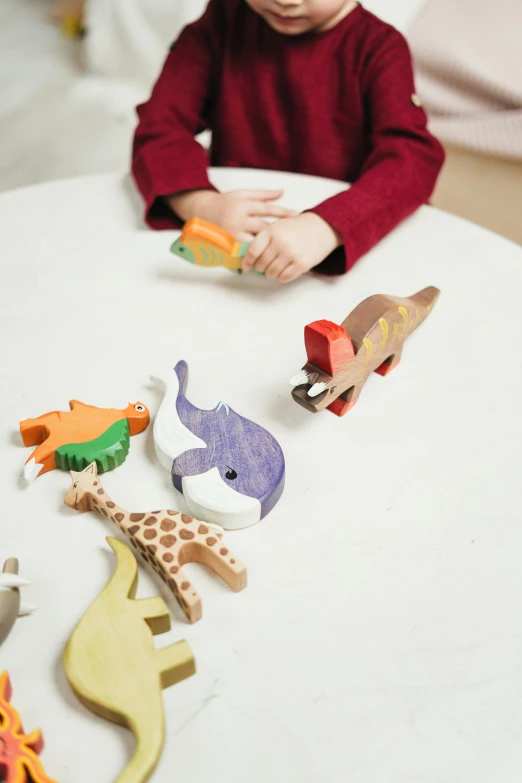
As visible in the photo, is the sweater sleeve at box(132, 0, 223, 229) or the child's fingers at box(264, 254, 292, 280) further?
the sweater sleeve at box(132, 0, 223, 229)

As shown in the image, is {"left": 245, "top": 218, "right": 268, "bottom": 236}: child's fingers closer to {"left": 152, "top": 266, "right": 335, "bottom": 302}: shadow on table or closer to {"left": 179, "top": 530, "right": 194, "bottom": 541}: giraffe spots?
{"left": 152, "top": 266, "right": 335, "bottom": 302}: shadow on table

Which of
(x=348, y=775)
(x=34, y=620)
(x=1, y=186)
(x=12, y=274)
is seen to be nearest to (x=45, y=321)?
(x=12, y=274)

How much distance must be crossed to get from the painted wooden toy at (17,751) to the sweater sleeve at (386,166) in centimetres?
43

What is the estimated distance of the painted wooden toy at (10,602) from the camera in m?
0.34

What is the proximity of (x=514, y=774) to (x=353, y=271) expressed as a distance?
415 mm

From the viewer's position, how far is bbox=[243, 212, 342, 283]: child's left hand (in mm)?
575

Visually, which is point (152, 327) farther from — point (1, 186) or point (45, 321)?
point (1, 186)

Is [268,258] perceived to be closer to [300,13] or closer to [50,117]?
[300,13]

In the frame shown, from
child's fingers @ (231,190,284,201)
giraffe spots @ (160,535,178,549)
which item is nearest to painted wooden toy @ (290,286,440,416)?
giraffe spots @ (160,535,178,549)

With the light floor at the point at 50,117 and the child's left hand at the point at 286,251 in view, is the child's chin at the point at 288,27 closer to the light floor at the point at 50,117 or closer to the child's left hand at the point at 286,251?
the child's left hand at the point at 286,251

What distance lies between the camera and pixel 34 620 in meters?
0.36

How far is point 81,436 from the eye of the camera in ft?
1.44

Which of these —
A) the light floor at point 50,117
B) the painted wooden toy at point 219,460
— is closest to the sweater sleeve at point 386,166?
the painted wooden toy at point 219,460

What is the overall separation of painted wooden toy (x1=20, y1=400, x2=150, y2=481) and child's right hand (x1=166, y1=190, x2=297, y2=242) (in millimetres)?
240
